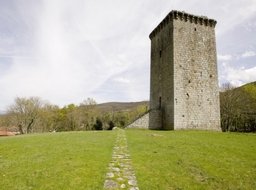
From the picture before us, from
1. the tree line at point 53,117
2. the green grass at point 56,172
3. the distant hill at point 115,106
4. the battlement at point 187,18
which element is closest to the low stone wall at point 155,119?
the battlement at point 187,18

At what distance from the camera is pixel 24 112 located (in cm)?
3916

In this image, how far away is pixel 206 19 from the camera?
23.4 meters

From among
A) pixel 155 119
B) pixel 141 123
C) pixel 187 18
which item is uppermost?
pixel 187 18

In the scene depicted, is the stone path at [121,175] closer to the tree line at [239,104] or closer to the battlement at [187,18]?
the battlement at [187,18]

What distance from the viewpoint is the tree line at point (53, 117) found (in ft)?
127

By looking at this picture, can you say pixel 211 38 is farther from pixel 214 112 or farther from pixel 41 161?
pixel 41 161

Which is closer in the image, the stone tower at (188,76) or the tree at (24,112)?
the stone tower at (188,76)

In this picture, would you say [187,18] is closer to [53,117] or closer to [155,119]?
[155,119]

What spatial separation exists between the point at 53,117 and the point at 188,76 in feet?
147

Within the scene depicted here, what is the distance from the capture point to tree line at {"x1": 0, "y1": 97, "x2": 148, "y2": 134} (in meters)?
38.8

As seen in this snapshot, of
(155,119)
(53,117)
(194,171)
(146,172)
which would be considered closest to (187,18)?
(155,119)

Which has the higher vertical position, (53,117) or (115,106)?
(115,106)

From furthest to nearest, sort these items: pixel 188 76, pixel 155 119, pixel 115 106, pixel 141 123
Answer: pixel 115 106 < pixel 155 119 < pixel 141 123 < pixel 188 76

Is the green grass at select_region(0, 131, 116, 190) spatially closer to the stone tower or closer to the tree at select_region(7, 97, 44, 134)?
the stone tower
